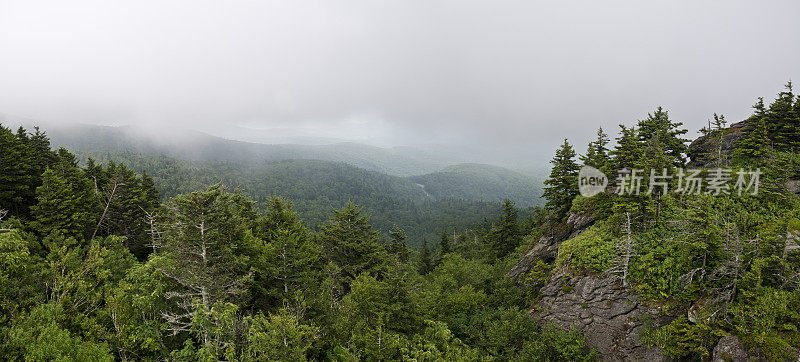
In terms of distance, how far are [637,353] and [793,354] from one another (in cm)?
590

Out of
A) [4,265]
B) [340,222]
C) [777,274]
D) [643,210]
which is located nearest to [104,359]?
[4,265]

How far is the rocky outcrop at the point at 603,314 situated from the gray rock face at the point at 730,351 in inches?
94.7

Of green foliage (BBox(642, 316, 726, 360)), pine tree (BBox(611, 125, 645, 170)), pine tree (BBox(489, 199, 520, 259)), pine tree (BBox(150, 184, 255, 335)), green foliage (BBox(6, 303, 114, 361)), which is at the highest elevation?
pine tree (BBox(611, 125, 645, 170))

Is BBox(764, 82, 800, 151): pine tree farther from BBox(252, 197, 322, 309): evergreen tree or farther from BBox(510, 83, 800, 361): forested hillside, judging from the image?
BBox(252, 197, 322, 309): evergreen tree

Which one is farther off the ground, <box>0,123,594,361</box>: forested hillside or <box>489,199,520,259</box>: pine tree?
<box>0,123,594,361</box>: forested hillside

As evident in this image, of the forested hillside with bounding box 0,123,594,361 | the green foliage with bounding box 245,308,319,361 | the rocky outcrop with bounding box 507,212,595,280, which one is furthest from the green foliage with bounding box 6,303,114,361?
the rocky outcrop with bounding box 507,212,595,280

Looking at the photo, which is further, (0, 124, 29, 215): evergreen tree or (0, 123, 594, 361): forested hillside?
(0, 124, 29, 215): evergreen tree

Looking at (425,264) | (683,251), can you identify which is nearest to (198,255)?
(683,251)

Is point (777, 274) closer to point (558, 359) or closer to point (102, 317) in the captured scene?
point (558, 359)

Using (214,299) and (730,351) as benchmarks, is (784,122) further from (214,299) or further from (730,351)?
(214,299)

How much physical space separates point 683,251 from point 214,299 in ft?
89.3

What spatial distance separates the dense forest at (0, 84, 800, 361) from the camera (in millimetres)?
12859

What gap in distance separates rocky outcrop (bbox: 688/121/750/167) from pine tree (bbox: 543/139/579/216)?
10771 millimetres

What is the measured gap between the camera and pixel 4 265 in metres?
15.2
